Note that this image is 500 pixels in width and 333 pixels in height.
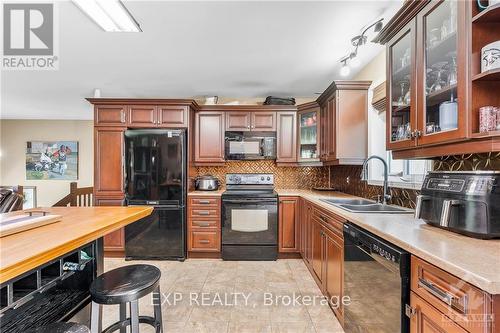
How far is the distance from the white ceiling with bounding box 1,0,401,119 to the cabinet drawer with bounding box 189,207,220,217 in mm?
1855

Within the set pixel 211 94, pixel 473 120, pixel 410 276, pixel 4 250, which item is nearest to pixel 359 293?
pixel 410 276

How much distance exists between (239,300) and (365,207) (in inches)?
58.7

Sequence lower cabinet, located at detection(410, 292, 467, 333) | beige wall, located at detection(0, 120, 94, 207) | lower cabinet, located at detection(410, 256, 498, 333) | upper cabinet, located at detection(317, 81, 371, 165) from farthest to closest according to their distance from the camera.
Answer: beige wall, located at detection(0, 120, 94, 207)
upper cabinet, located at detection(317, 81, 371, 165)
lower cabinet, located at detection(410, 292, 467, 333)
lower cabinet, located at detection(410, 256, 498, 333)

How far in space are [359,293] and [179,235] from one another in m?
2.40

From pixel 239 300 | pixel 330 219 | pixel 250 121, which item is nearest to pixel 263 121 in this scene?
pixel 250 121

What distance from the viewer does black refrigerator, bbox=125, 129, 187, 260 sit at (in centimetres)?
326

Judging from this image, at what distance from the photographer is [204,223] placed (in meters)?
3.35

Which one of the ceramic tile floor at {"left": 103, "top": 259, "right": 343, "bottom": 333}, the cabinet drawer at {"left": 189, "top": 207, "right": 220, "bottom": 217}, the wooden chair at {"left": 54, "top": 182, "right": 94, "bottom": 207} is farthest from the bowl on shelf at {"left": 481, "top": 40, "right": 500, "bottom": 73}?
the wooden chair at {"left": 54, "top": 182, "right": 94, "bottom": 207}

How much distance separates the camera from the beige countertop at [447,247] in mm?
764

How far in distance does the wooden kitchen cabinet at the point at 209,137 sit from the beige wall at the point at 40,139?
4231 mm

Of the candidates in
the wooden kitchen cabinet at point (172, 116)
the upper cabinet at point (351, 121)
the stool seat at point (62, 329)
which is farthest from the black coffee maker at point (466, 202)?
the wooden kitchen cabinet at point (172, 116)

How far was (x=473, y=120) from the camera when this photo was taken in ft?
3.80

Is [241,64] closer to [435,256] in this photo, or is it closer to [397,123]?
[397,123]

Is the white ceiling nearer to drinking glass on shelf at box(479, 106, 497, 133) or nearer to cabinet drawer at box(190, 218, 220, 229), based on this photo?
drinking glass on shelf at box(479, 106, 497, 133)
